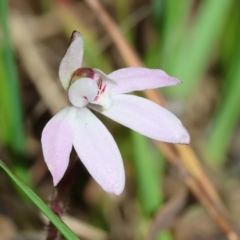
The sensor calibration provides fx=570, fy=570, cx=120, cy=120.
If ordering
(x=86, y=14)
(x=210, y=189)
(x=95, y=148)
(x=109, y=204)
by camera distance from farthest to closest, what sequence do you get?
(x=86, y=14) → (x=109, y=204) → (x=210, y=189) → (x=95, y=148)

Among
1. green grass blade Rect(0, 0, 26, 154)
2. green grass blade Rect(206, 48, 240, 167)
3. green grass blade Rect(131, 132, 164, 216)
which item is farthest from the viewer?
green grass blade Rect(206, 48, 240, 167)

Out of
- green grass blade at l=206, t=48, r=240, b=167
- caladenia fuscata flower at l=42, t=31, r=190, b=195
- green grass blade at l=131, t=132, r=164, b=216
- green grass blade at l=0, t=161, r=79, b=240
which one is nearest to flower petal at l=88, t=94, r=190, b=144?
caladenia fuscata flower at l=42, t=31, r=190, b=195

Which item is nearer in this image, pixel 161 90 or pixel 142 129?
pixel 142 129

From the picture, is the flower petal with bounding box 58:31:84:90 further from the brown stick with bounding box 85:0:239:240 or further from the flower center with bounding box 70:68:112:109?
the brown stick with bounding box 85:0:239:240

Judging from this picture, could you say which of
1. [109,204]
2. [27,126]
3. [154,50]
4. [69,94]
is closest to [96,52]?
[154,50]

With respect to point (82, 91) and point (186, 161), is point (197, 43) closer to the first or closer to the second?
point (186, 161)

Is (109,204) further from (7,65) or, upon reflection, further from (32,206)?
(7,65)
